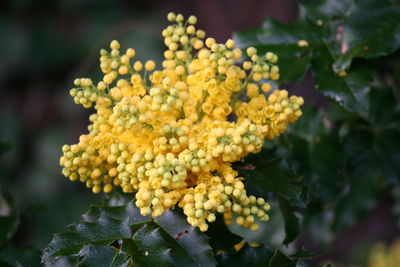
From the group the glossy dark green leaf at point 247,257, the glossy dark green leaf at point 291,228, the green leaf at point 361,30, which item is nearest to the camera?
the glossy dark green leaf at point 247,257

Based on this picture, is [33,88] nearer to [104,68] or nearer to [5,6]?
[5,6]

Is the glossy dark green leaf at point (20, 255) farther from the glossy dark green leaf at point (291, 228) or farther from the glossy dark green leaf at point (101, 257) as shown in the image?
the glossy dark green leaf at point (291, 228)

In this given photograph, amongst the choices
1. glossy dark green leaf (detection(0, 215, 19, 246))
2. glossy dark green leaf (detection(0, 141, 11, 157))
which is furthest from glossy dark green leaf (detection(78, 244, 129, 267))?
glossy dark green leaf (detection(0, 141, 11, 157))

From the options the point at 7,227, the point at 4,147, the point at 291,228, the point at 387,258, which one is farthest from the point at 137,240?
the point at 387,258

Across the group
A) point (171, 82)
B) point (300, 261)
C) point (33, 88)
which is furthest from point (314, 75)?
point (33, 88)

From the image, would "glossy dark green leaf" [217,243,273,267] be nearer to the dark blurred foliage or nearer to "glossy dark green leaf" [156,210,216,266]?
"glossy dark green leaf" [156,210,216,266]

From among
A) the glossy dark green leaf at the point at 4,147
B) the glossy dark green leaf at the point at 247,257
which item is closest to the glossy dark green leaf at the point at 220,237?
the glossy dark green leaf at the point at 247,257

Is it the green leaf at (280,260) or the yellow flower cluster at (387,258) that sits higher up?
the green leaf at (280,260)
